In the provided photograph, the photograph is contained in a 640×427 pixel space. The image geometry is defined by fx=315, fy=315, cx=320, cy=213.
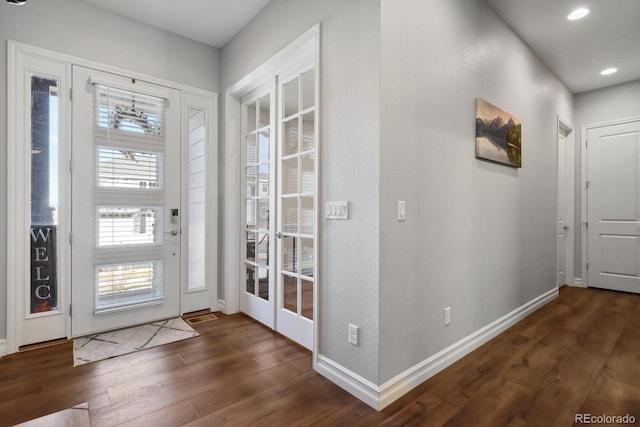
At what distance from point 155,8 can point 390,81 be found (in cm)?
237

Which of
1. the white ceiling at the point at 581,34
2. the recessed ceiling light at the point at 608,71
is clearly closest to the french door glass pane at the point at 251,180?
the white ceiling at the point at 581,34

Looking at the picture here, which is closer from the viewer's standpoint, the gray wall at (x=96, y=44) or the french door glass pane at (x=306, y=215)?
the gray wall at (x=96, y=44)

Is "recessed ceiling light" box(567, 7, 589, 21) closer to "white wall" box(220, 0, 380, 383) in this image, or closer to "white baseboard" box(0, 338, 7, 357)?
"white wall" box(220, 0, 380, 383)

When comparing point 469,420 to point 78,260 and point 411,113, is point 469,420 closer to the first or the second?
point 411,113

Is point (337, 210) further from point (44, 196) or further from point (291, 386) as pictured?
point (44, 196)

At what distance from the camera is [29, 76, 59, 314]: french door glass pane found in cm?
256

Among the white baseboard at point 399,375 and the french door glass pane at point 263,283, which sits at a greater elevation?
the french door glass pane at point 263,283

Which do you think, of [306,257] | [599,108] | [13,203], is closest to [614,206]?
[599,108]

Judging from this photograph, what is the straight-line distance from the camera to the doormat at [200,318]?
10.4ft

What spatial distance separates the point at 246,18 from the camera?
3.00 m

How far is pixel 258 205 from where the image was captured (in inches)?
126

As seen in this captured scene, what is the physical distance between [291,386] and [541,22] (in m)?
3.82

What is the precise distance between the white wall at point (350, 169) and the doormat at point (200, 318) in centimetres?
157

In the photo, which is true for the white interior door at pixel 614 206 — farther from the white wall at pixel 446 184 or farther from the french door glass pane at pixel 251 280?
the french door glass pane at pixel 251 280
